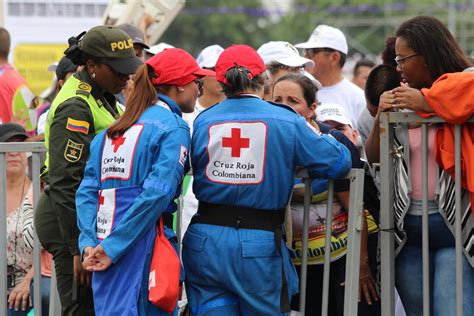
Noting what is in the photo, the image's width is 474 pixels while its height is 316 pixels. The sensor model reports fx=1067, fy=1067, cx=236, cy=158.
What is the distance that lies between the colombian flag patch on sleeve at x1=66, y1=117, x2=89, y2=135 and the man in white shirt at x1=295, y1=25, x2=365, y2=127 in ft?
10.6

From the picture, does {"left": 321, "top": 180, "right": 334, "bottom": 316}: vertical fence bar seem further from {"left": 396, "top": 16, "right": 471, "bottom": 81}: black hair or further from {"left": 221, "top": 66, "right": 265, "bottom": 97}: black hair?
{"left": 396, "top": 16, "right": 471, "bottom": 81}: black hair

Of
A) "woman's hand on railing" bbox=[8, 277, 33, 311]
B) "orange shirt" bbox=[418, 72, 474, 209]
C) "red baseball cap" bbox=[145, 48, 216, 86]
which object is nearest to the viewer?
"orange shirt" bbox=[418, 72, 474, 209]

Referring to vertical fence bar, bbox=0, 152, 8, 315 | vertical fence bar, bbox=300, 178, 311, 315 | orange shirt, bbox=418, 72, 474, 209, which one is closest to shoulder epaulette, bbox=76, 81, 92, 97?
vertical fence bar, bbox=0, 152, 8, 315

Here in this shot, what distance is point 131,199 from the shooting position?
5.18m

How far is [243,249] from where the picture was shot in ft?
16.9

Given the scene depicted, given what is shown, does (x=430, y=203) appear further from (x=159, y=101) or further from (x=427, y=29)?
(x=159, y=101)

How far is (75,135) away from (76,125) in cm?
5

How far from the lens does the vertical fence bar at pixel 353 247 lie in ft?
17.8

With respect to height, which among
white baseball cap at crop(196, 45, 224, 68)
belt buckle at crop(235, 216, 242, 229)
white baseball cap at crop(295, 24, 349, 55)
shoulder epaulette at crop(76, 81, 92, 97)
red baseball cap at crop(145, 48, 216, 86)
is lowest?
belt buckle at crop(235, 216, 242, 229)

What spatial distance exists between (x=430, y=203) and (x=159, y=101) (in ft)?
4.73

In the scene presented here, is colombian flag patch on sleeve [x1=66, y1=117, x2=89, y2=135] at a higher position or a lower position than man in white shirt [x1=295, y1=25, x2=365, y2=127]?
lower

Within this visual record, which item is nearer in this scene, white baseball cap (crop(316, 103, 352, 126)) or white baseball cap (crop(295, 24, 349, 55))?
white baseball cap (crop(316, 103, 352, 126))

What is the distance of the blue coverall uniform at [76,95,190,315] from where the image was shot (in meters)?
5.11

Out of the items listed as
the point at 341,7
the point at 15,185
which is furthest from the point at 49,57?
the point at 341,7
